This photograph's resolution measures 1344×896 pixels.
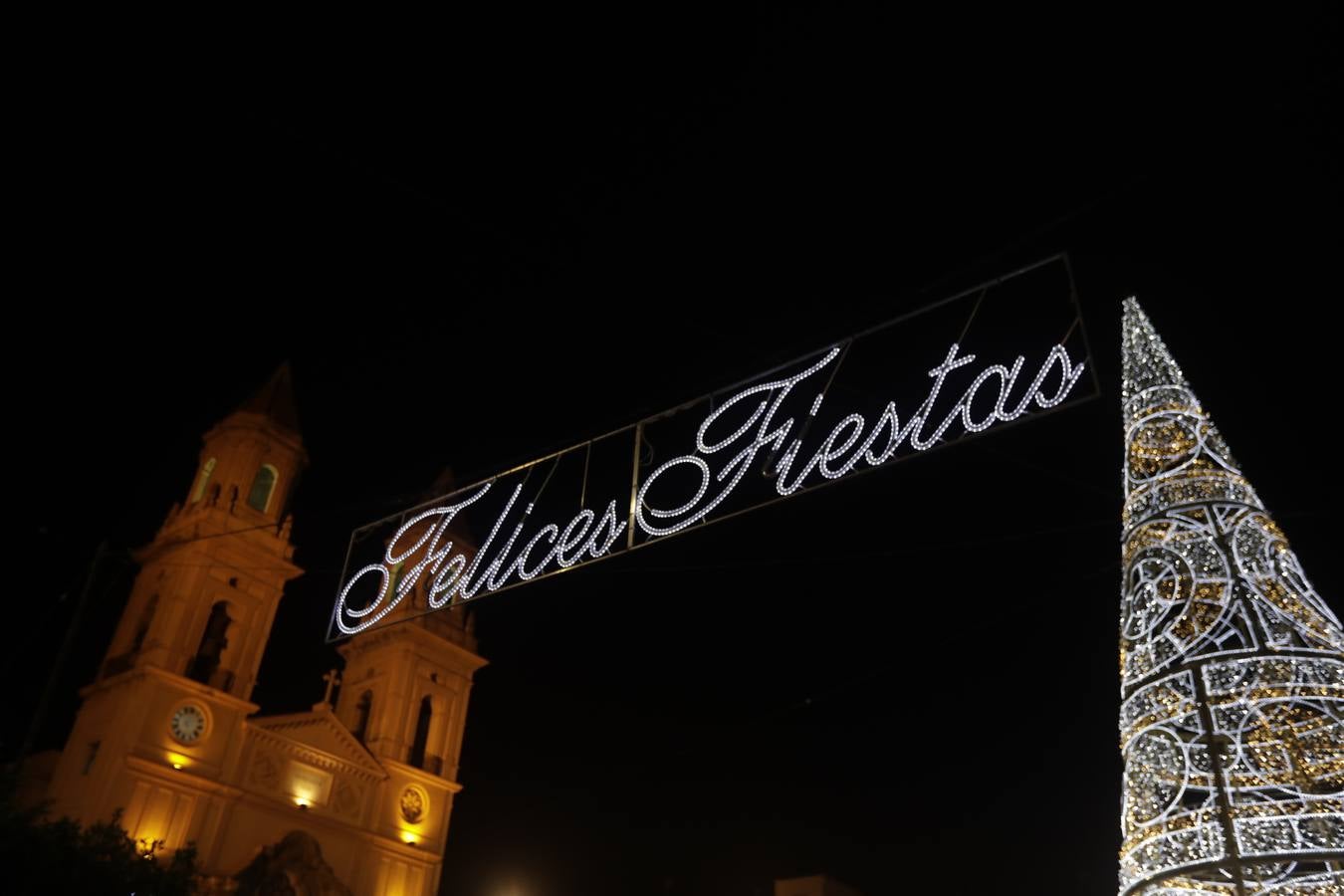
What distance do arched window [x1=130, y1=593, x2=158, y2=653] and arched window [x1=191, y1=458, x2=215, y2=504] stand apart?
3.29m

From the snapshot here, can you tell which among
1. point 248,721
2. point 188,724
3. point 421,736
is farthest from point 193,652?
point 421,736

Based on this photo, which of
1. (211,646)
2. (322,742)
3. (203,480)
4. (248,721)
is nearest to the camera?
(211,646)

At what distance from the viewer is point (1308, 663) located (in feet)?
28.8

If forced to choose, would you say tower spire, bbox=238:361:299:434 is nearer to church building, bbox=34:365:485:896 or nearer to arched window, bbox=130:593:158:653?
church building, bbox=34:365:485:896

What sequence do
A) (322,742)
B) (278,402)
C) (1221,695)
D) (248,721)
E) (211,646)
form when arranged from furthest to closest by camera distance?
(278,402) → (322,742) → (248,721) → (211,646) → (1221,695)

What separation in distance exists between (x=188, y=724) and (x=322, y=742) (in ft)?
15.8

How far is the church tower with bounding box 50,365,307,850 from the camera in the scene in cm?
2814

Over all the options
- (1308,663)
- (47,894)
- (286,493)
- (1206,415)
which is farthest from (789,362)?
(286,493)

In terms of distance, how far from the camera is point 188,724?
2975cm

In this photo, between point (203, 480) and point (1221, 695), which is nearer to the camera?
point (1221, 695)

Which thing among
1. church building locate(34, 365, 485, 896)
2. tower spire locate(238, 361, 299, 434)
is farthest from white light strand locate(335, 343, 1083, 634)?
tower spire locate(238, 361, 299, 434)

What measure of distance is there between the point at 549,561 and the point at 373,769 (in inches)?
1066

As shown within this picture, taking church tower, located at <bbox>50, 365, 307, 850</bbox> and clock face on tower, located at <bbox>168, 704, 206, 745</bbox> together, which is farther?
clock face on tower, located at <bbox>168, 704, 206, 745</bbox>

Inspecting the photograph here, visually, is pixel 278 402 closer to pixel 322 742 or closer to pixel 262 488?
pixel 262 488
